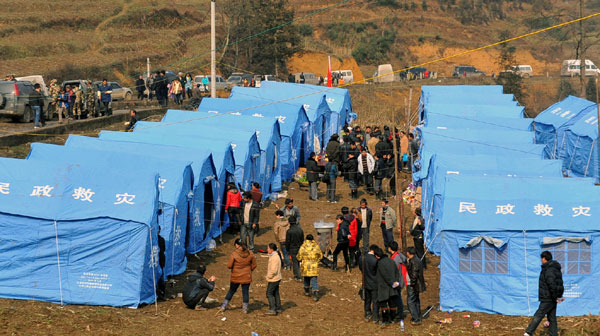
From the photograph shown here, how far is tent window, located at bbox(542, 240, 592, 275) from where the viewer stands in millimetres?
14680

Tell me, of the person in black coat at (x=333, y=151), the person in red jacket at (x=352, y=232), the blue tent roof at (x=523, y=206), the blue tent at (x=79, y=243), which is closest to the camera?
the blue tent at (x=79, y=243)

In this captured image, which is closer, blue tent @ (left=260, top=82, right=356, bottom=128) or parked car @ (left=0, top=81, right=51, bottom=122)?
parked car @ (left=0, top=81, right=51, bottom=122)

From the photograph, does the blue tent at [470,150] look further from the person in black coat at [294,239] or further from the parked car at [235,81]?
the parked car at [235,81]

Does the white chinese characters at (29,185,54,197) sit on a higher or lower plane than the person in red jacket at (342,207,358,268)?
higher

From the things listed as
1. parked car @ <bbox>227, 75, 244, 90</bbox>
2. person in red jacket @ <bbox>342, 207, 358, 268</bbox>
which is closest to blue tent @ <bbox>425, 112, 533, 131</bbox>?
person in red jacket @ <bbox>342, 207, 358, 268</bbox>

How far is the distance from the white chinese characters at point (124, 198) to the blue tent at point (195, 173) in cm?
295

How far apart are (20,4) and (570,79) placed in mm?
44158

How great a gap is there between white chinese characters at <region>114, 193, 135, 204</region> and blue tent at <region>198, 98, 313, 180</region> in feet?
37.4

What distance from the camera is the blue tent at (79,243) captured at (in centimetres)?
1463

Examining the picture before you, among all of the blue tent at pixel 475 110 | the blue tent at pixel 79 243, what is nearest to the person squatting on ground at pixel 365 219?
the blue tent at pixel 79 243

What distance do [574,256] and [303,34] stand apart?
67920mm

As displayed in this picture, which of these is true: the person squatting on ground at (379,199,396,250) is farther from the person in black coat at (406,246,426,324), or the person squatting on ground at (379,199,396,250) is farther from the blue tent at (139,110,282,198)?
the blue tent at (139,110,282,198)

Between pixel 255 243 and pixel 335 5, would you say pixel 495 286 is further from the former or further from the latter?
pixel 335 5

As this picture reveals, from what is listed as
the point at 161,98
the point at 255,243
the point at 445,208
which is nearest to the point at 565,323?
the point at 445,208
